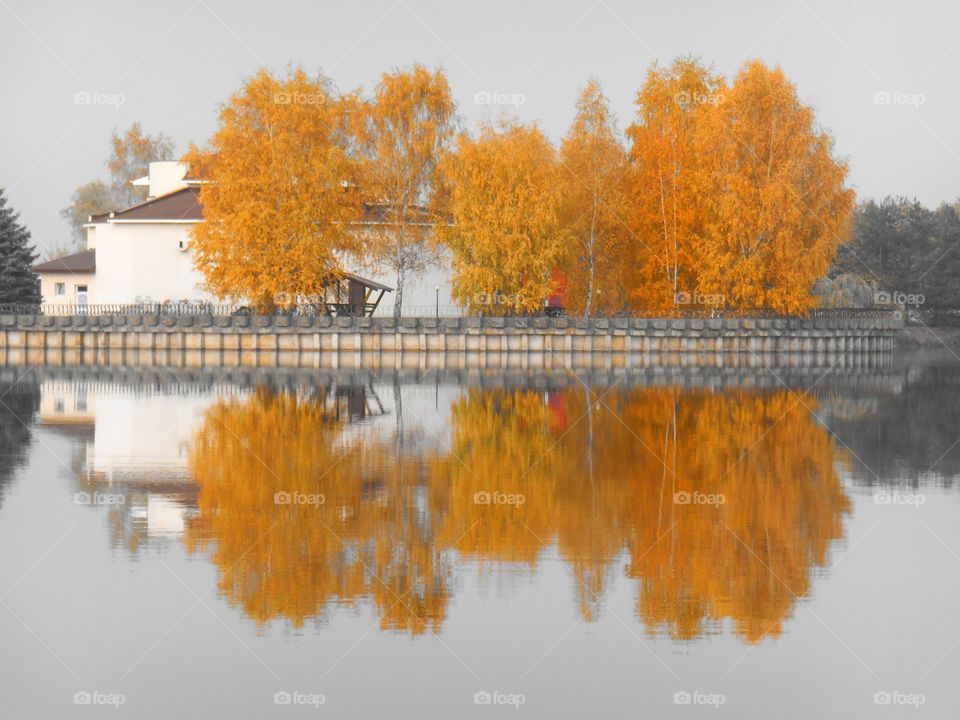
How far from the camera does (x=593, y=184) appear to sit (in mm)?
62656

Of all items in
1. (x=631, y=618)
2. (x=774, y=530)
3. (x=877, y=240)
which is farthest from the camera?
(x=877, y=240)

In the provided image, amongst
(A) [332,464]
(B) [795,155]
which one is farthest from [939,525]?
(B) [795,155]

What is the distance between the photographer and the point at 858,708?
32.7ft

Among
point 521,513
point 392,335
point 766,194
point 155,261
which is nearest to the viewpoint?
point 521,513

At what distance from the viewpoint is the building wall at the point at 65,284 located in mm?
74188

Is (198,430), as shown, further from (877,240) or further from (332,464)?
(877,240)

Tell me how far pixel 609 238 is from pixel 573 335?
18.6ft

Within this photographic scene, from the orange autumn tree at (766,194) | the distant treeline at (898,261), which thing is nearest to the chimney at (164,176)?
the orange autumn tree at (766,194)
